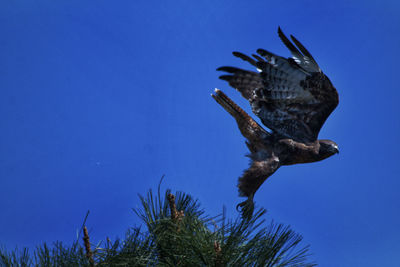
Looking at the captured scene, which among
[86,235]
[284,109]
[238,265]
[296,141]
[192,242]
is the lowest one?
[238,265]

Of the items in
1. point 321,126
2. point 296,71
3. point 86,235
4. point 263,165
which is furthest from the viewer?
point 321,126

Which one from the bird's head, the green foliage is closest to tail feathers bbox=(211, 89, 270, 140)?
the bird's head

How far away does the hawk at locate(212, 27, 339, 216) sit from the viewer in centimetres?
410

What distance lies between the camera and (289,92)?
4.30 m

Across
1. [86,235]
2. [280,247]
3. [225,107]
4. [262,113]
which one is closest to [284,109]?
[262,113]

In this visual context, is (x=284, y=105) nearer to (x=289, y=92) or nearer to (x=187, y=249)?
(x=289, y=92)

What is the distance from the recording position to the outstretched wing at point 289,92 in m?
4.19

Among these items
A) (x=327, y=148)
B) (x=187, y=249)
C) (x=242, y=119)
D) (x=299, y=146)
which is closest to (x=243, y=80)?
(x=242, y=119)

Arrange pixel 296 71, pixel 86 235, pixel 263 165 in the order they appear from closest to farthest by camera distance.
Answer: pixel 86 235, pixel 263 165, pixel 296 71

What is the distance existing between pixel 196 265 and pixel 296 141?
2407 millimetres

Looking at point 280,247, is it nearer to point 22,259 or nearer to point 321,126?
point 22,259

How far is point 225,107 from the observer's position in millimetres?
4379

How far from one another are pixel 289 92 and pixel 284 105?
0.15 m

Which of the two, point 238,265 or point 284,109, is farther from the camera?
point 284,109
